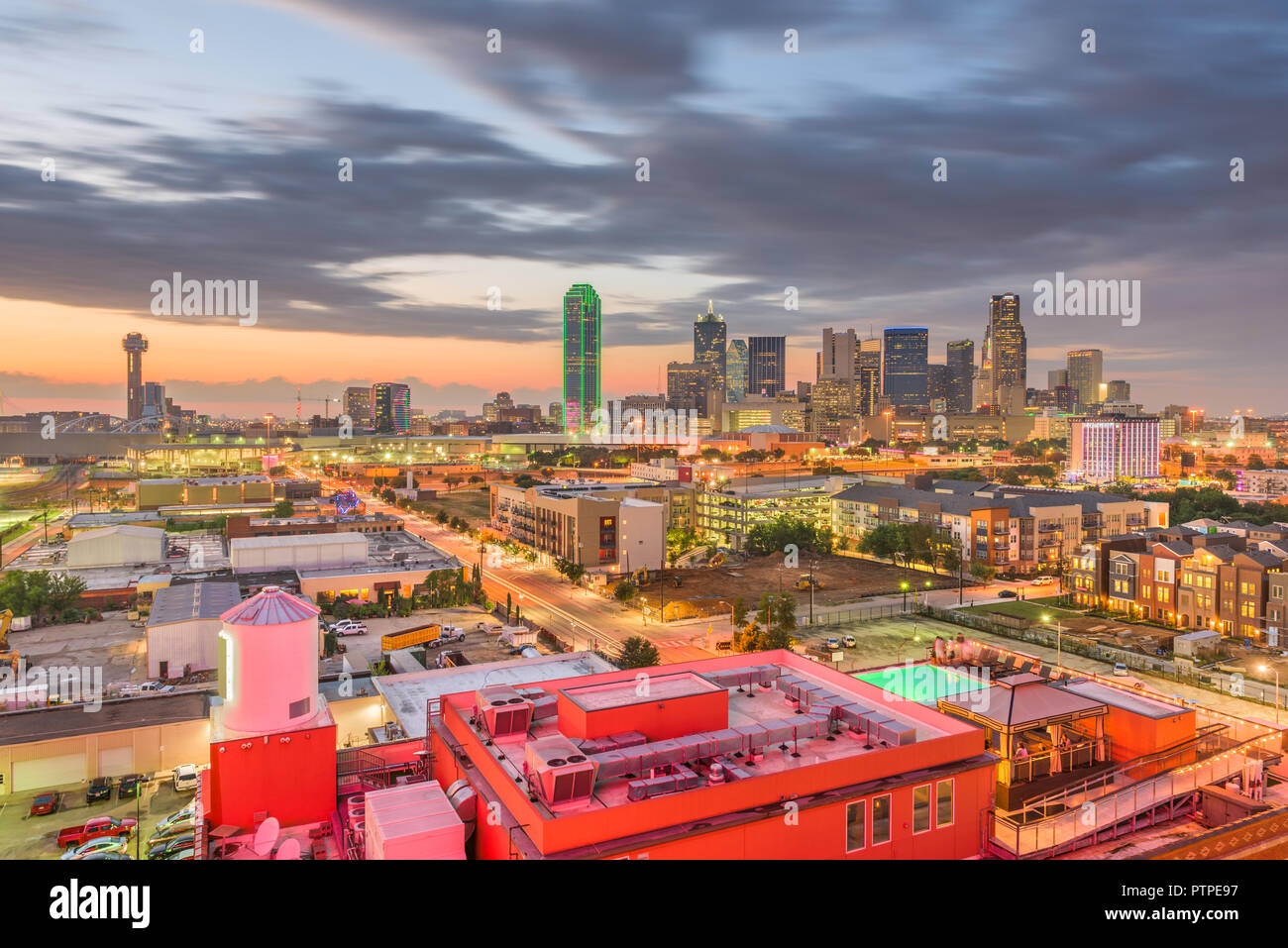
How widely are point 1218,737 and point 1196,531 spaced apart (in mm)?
36210

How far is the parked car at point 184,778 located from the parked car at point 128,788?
79 cm

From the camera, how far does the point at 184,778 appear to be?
19.1 m

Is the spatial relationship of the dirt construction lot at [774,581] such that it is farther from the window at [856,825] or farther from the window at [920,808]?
the window at [856,825]

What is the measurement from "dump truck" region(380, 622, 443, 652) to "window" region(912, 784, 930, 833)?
2411cm

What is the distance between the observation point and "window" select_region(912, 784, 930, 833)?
1006 centimetres

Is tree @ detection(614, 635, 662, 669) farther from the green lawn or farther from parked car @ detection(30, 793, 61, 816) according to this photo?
the green lawn

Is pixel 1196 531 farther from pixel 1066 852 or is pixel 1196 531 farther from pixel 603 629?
pixel 1066 852

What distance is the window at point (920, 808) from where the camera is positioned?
1006 cm

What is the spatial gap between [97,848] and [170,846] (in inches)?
70.8

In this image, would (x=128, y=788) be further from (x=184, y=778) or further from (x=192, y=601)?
(x=192, y=601)

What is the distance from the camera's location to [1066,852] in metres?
10.2

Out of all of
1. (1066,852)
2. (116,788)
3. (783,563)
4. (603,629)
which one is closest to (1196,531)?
(783,563)

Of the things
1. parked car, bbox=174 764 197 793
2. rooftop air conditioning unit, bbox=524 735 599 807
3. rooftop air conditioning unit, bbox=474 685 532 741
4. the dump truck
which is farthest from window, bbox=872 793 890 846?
the dump truck

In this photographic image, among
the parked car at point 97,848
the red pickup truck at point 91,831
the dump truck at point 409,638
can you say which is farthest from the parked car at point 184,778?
the dump truck at point 409,638
